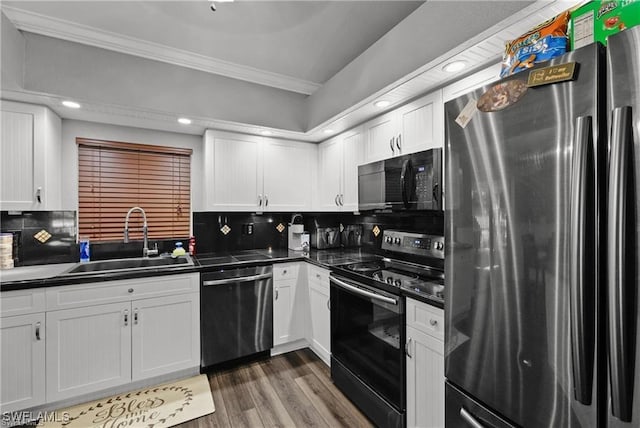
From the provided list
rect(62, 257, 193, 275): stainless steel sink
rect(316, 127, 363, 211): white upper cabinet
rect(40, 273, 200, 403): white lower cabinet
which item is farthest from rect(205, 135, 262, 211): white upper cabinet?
rect(40, 273, 200, 403): white lower cabinet

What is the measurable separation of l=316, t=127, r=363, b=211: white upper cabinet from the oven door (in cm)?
84

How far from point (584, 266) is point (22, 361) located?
3.04 meters

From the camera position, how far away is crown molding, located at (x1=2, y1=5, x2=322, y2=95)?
189 centimetres

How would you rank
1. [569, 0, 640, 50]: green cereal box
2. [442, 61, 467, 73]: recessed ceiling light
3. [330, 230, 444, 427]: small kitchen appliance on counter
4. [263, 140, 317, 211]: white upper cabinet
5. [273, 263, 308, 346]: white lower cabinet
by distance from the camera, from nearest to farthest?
[569, 0, 640, 50]: green cereal box, [442, 61, 467, 73]: recessed ceiling light, [330, 230, 444, 427]: small kitchen appliance on counter, [273, 263, 308, 346]: white lower cabinet, [263, 140, 317, 211]: white upper cabinet

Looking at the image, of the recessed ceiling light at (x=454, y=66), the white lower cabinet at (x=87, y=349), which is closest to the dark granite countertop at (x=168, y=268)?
the white lower cabinet at (x=87, y=349)

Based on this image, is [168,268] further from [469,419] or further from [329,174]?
[469,419]

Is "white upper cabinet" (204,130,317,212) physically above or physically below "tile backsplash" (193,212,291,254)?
above

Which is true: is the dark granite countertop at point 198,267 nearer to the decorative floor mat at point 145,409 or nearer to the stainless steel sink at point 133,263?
the stainless steel sink at point 133,263

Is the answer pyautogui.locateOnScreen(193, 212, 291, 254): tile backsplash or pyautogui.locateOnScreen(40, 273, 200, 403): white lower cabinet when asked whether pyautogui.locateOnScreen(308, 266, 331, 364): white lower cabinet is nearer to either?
pyautogui.locateOnScreen(193, 212, 291, 254): tile backsplash

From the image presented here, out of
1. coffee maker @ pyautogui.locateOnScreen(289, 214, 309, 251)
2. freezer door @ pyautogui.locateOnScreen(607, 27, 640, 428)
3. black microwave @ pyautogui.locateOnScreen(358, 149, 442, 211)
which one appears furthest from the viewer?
coffee maker @ pyautogui.locateOnScreen(289, 214, 309, 251)

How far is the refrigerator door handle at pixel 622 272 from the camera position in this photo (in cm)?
71

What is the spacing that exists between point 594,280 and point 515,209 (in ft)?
0.94

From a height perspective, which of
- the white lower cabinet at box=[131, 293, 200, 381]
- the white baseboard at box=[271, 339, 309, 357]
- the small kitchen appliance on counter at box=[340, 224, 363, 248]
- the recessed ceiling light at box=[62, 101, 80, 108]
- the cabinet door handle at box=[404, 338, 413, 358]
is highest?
the recessed ceiling light at box=[62, 101, 80, 108]

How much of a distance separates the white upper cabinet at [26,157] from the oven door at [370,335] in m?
2.35
